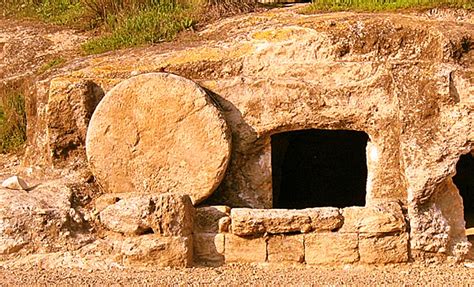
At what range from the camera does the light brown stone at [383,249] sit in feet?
25.5

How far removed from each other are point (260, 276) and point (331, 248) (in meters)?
0.80

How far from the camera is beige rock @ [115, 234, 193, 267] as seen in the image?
753 centimetres

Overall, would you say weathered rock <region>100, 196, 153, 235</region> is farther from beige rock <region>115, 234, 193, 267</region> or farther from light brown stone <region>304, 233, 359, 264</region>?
light brown stone <region>304, 233, 359, 264</region>

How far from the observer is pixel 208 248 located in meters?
7.91

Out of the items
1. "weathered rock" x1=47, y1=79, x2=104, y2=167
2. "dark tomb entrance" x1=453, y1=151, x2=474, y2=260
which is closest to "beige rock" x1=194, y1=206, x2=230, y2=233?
"weathered rock" x1=47, y1=79, x2=104, y2=167

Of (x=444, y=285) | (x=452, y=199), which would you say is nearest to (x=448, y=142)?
(x=452, y=199)

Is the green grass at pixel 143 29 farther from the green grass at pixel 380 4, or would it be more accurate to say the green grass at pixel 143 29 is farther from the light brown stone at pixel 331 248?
the light brown stone at pixel 331 248

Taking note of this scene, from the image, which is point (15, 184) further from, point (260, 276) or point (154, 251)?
point (260, 276)

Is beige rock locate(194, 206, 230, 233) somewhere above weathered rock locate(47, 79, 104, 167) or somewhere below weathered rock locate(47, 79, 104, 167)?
below

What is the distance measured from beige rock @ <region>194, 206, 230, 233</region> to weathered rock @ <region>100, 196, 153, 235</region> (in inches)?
23.0

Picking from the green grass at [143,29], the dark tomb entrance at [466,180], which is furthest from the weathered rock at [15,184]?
the dark tomb entrance at [466,180]

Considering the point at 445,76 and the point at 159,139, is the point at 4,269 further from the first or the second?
the point at 445,76

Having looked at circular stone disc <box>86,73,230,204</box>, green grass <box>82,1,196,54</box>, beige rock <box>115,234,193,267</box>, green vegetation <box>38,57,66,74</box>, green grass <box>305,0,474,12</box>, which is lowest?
→ beige rock <box>115,234,193,267</box>

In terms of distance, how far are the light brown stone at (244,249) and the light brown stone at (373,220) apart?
762 millimetres
